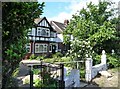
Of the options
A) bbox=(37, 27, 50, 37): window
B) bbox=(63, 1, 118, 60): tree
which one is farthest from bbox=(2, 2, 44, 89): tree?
bbox=(37, 27, 50, 37): window

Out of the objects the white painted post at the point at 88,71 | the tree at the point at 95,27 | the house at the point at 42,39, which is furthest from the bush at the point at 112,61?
the house at the point at 42,39

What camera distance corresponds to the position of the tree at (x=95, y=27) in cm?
809

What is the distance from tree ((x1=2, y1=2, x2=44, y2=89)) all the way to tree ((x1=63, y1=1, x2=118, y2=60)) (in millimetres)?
5789

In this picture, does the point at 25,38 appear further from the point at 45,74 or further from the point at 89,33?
the point at 89,33

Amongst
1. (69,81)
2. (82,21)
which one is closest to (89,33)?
(82,21)

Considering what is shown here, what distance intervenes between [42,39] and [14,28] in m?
11.9

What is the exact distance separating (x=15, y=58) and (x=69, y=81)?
2.28 metres

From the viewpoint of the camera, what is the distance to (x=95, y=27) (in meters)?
8.23

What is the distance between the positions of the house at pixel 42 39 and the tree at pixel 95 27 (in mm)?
4399

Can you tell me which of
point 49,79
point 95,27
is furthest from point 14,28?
point 95,27

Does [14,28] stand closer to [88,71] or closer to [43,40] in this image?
[88,71]

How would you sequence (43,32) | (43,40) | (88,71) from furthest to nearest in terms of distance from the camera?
(43,40)
(43,32)
(88,71)

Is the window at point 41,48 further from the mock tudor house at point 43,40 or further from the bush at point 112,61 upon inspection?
the bush at point 112,61

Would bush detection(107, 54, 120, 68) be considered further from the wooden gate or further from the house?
the house
